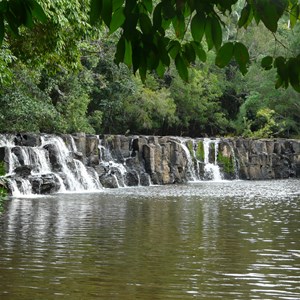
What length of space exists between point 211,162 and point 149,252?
28.2m

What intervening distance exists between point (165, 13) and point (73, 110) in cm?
3193

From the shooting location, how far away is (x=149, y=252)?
10.1 metres

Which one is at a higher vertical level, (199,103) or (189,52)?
(199,103)

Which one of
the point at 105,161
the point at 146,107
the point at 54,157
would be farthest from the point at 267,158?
the point at 54,157

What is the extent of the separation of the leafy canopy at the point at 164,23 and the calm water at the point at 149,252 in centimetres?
461

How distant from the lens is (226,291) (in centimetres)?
739

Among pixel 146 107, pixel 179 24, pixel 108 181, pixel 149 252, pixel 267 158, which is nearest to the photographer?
pixel 179 24

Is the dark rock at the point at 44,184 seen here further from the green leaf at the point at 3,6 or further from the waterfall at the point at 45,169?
the green leaf at the point at 3,6

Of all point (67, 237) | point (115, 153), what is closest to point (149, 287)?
point (67, 237)

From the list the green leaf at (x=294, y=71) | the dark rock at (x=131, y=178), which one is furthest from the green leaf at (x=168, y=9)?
the dark rock at (x=131, y=178)

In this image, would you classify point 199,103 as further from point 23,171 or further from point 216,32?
point 216,32

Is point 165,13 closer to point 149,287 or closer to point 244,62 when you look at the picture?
point 244,62

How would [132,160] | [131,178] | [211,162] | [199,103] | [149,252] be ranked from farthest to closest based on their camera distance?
1. [199,103]
2. [211,162]
3. [132,160]
4. [131,178]
5. [149,252]

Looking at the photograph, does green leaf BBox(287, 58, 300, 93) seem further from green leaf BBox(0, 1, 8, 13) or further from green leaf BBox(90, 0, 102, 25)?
green leaf BBox(0, 1, 8, 13)
